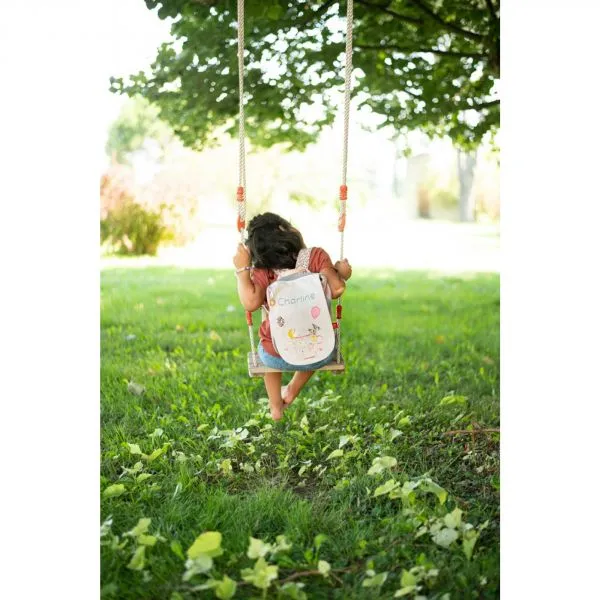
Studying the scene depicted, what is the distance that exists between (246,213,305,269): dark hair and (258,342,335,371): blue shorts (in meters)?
0.33

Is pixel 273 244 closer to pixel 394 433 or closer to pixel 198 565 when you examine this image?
pixel 394 433

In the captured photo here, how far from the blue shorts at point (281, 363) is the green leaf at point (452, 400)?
3.81 ft

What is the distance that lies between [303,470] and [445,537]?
800 mm

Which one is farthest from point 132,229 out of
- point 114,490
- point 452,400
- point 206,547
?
point 206,547

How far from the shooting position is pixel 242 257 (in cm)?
266

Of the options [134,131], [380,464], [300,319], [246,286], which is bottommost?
[380,464]

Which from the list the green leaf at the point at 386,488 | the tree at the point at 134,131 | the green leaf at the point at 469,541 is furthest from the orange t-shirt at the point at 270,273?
the tree at the point at 134,131

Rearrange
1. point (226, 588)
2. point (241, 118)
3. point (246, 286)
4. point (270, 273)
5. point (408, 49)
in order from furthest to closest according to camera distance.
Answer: point (408, 49), point (270, 273), point (246, 286), point (241, 118), point (226, 588)

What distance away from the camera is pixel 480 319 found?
604cm

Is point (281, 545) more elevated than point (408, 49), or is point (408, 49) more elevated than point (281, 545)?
point (408, 49)

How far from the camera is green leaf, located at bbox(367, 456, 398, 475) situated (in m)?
2.73
